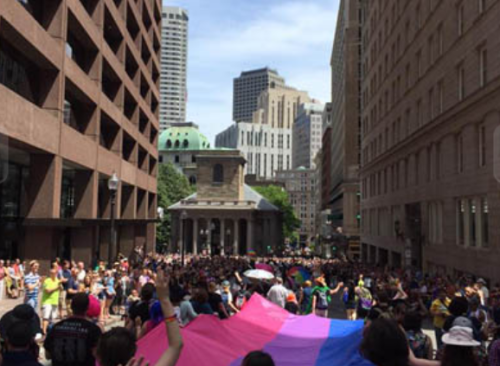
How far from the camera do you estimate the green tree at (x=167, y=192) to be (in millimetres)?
88062

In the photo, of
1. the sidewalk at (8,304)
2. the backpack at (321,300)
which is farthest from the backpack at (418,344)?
the sidewalk at (8,304)

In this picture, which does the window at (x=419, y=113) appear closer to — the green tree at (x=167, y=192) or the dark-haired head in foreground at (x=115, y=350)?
the dark-haired head in foreground at (x=115, y=350)

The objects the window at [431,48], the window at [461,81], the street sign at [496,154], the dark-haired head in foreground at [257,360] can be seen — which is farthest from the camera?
the window at [431,48]

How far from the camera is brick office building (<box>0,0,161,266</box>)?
79.5ft

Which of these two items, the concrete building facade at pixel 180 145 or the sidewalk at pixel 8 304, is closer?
the sidewalk at pixel 8 304

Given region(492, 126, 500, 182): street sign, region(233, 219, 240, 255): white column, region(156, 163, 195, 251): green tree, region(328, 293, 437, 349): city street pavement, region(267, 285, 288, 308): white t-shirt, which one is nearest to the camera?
region(267, 285, 288, 308): white t-shirt

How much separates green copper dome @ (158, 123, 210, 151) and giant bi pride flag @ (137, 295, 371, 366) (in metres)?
153

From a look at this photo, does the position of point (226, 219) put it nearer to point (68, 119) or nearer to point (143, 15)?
point (143, 15)

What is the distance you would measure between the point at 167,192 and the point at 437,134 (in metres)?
70.0

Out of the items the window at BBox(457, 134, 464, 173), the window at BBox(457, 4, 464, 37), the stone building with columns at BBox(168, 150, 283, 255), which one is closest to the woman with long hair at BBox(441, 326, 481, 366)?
Result: the window at BBox(457, 134, 464, 173)

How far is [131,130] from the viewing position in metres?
45.9

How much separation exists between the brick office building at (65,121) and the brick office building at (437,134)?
2005 centimetres

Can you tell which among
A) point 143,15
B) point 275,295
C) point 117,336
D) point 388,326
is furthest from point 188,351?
point 143,15

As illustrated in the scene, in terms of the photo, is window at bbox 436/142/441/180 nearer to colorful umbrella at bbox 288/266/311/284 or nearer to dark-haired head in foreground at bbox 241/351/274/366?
colorful umbrella at bbox 288/266/311/284
